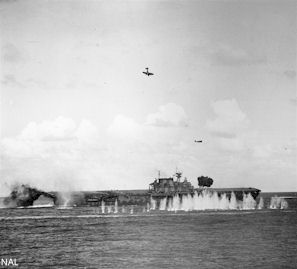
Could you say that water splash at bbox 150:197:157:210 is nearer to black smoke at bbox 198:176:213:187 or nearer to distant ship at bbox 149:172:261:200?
distant ship at bbox 149:172:261:200

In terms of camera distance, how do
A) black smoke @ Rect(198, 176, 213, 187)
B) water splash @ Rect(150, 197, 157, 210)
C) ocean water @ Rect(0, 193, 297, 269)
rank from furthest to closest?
black smoke @ Rect(198, 176, 213, 187) < water splash @ Rect(150, 197, 157, 210) < ocean water @ Rect(0, 193, 297, 269)

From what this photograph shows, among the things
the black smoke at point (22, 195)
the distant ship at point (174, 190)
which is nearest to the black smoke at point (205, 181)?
the distant ship at point (174, 190)

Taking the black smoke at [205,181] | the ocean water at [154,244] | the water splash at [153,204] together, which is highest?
the black smoke at [205,181]

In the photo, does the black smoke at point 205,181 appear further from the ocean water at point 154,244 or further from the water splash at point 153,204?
the ocean water at point 154,244

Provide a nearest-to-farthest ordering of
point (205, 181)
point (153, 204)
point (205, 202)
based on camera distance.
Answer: point (205, 202)
point (153, 204)
point (205, 181)

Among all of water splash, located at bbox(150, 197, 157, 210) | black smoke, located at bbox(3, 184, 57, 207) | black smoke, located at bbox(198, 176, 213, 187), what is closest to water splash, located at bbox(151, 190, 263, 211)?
water splash, located at bbox(150, 197, 157, 210)

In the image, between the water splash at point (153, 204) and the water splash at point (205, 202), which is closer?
the water splash at point (205, 202)

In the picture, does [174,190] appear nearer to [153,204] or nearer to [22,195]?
[153,204]

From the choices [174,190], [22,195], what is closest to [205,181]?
[174,190]

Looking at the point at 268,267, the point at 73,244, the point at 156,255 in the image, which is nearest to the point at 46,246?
the point at 73,244

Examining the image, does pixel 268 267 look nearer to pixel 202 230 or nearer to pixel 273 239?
pixel 273 239
